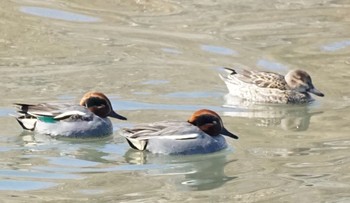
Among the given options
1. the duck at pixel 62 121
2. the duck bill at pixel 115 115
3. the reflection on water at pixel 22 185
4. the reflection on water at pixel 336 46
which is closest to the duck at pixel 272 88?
the reflection on water at pixel 336 46

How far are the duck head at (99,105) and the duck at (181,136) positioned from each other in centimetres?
70

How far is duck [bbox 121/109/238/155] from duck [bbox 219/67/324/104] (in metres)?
2.67

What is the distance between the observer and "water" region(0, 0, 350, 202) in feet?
31.1

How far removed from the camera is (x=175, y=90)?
528 inches

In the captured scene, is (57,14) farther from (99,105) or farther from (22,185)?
(22,185)

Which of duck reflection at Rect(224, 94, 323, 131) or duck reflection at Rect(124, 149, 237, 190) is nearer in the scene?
duck reflection at Rect(124, 149, 237, 190)

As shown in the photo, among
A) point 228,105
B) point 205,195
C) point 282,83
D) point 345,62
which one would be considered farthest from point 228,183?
point 345,62

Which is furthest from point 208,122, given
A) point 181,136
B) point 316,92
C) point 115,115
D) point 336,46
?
point 336,46

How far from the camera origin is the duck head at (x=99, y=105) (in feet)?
37.9

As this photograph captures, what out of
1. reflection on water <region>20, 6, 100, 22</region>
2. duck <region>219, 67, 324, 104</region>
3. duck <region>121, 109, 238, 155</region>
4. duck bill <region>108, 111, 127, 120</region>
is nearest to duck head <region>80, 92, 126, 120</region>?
duck bill <region>108, 111, 127, 120</region>

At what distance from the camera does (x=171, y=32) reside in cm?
1648

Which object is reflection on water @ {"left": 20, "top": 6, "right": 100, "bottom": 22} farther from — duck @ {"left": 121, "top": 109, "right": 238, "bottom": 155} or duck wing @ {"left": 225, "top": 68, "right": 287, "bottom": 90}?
duck @ {"left": 121, "top": 109, "right": 238, "bottom": 155}

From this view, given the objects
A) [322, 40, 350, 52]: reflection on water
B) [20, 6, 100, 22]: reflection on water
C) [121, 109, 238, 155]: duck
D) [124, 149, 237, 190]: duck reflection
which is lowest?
[124, 149, 237, 190]: duck reflection

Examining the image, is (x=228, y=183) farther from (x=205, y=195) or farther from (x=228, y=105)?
(x=228, y=105)
